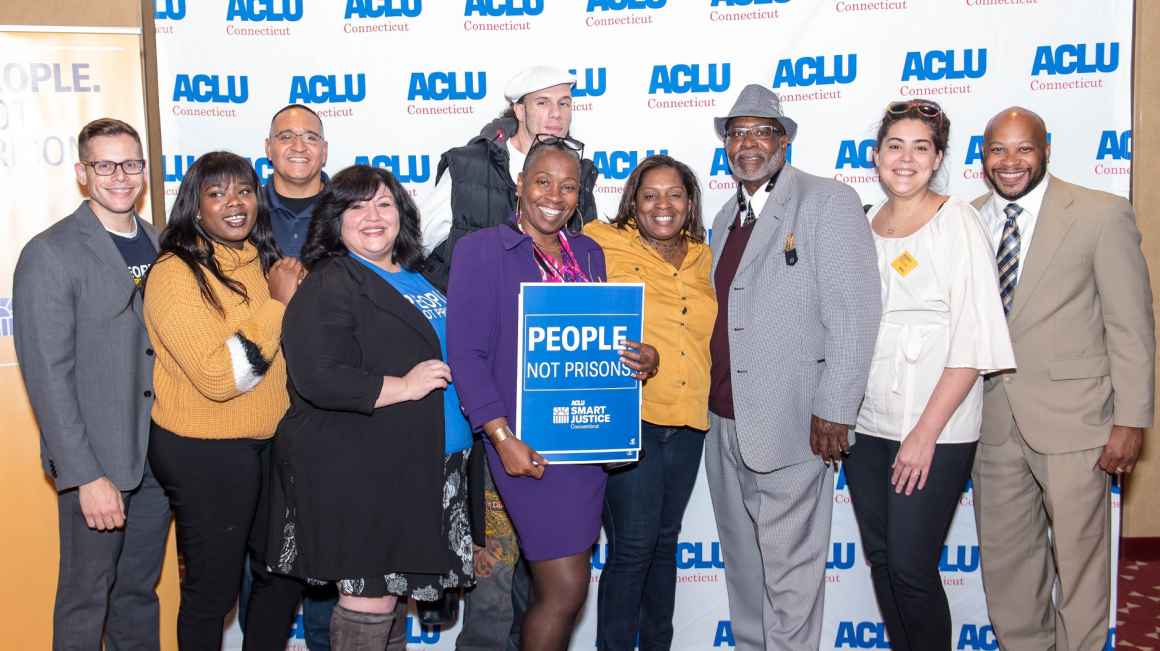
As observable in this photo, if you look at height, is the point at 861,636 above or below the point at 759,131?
below

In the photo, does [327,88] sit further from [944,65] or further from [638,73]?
[944,65]

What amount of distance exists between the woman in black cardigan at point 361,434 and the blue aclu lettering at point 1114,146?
10.1 feet

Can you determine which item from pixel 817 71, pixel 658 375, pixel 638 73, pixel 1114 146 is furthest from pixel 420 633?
pixel 1114 146

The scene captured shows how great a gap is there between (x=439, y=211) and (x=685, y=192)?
99 centimetres

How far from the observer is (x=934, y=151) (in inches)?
111

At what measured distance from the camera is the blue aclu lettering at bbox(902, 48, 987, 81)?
12.4 feet

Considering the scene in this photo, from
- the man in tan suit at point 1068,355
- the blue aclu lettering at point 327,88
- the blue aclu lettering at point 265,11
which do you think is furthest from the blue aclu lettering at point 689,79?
the blue aclu lettering at point 265,11

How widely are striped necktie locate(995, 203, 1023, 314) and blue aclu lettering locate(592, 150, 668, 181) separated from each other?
4.92 ft

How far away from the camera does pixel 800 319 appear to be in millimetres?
2789

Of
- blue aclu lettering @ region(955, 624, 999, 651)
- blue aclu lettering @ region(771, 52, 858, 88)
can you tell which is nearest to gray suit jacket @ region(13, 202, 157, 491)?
blue aclu lettering @ region(771, 52, 858, 88)

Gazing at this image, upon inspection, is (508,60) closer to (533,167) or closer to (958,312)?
(533,167)

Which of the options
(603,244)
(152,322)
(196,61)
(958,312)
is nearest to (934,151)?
(958,312)

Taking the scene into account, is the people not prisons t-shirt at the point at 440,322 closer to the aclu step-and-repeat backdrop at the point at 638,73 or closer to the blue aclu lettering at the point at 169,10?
the aclu step-and-repeat backdrop at the point at 638,73

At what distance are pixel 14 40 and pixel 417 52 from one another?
163 centimetres
